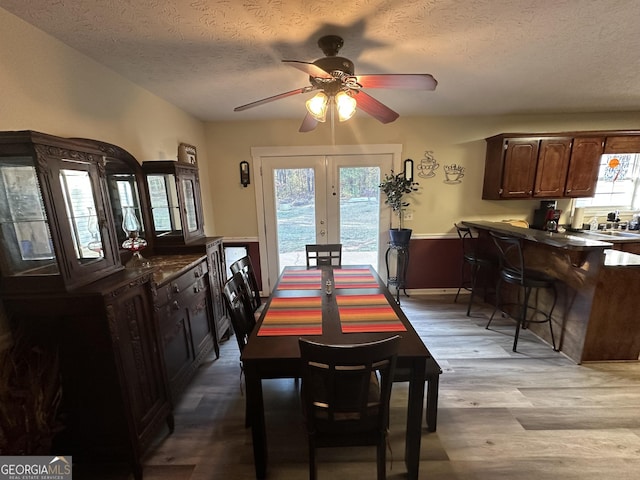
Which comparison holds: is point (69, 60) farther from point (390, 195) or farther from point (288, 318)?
point (390, 195)

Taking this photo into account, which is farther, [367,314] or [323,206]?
[323,206]

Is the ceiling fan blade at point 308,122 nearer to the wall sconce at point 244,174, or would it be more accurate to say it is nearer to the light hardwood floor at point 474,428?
the wall sconce at point 244,174

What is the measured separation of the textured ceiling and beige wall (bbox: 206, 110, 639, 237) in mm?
912

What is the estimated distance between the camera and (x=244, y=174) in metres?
3.57

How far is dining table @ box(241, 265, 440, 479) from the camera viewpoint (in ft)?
4.21

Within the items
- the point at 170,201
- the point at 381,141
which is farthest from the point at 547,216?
the point at 170,201

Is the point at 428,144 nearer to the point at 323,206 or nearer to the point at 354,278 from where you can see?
the point at 323,206

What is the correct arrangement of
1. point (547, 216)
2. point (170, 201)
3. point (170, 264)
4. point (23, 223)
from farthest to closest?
point (547, 216)
point (170, 201)
point (170, 264)
point (23, 223)

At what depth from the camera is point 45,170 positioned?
118 centimetres

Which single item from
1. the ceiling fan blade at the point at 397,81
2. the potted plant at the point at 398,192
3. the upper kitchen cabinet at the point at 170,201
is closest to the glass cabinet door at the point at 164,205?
the upper kitchen cabinet at the point at 170,201

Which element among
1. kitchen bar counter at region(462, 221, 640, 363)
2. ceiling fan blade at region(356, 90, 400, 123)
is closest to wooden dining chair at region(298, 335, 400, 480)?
ceiling fan blade at region(356, 90, 400, 123)

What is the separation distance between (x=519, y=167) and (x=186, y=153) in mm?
3978

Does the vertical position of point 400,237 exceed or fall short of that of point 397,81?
it falls short

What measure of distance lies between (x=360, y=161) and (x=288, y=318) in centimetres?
256
